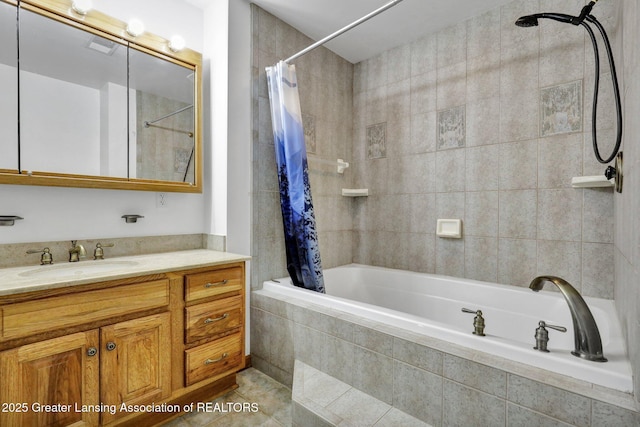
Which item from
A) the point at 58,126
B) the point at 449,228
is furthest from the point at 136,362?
the point at 449,228

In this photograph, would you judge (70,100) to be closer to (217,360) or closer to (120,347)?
(120,347)

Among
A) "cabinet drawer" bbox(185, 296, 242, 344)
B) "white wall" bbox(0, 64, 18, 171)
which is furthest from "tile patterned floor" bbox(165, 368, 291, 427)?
"white wall" bbox(0, 64, 18, 171)

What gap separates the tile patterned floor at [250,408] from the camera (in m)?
1.54

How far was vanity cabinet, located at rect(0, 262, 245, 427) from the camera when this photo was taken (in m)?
Answer: 1.12

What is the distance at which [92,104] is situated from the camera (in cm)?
168

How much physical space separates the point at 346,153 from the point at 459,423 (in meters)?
2.28

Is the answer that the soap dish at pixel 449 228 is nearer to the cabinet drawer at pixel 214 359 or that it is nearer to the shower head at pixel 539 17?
the shower head at pixel 539 17

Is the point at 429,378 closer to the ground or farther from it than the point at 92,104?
closer to the ground

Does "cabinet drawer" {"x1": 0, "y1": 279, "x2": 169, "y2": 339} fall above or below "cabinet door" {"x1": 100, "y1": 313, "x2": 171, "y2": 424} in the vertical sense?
above

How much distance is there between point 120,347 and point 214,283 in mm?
502

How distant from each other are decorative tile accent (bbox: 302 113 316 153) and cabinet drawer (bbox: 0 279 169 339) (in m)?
1.58

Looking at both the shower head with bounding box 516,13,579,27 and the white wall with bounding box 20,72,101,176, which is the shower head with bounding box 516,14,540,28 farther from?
the white wall with bounding box 20,72,101,176

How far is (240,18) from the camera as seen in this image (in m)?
2.07

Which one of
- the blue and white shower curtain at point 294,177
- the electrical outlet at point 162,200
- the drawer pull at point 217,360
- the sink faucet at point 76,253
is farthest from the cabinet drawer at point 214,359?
the electrical outlet at point 162,200
